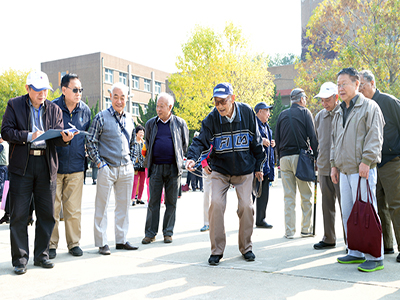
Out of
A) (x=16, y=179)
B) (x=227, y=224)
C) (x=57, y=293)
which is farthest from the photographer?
(x=227, y=224)

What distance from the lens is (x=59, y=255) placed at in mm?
5133

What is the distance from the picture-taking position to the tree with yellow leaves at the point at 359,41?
62.0ft

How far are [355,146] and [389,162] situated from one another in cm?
74

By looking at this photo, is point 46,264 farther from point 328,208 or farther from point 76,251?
point 328,208

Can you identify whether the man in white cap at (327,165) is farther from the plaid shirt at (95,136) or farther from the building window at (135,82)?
the building window at (135,82)

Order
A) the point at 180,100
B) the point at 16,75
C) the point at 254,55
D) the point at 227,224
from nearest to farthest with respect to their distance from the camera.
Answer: the point at 227,224
the point at 254,55
the point at 180,100
the point at 16,75

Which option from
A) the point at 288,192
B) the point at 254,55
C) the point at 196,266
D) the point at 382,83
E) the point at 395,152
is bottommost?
the point at 196,266

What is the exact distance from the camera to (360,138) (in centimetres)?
448

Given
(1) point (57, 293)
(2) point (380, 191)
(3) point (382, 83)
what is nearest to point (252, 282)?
(1) point (57, 293)

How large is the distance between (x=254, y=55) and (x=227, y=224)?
24.4 m

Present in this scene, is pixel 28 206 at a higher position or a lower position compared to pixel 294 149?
lower

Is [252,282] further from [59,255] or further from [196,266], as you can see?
[59,255]

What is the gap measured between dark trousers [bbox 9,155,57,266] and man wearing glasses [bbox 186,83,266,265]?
1.78 m

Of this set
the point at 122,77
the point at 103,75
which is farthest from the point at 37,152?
the point at 122,77
